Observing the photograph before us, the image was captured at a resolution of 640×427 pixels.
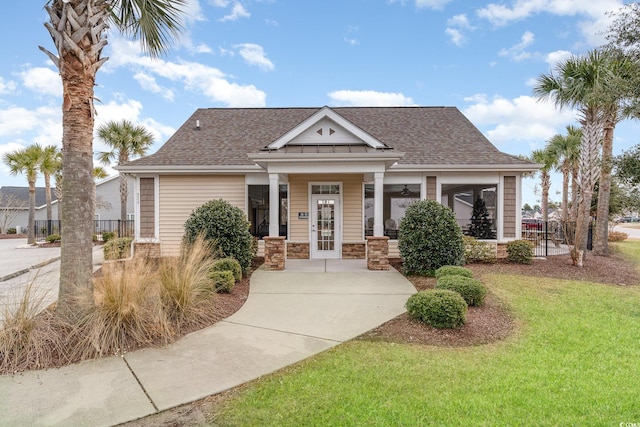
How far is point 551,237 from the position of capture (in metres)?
17.2

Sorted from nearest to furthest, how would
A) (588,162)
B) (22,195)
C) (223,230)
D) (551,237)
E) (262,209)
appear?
(223,230) → (588,162) → (262,209) → (551,237) → (22,195)

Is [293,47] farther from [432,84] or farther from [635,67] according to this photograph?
[635,67]

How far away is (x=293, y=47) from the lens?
12.9 m

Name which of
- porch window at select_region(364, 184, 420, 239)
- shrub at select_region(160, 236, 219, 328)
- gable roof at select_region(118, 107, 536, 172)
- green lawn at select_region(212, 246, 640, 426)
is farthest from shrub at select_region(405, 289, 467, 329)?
porch window at select_region(364, 184, 420, 239)

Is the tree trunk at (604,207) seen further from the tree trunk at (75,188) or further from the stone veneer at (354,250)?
the tree trunk at (75,188)

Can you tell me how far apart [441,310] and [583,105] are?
35.7 feet

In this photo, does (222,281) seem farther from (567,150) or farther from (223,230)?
(567,150)

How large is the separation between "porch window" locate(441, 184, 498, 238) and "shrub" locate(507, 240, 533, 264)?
1.04m

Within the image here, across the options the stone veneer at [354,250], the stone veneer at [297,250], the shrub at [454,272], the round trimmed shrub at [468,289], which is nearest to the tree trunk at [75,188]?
the round trimmed shrub at [468,289]

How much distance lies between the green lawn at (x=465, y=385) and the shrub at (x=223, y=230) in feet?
16.2

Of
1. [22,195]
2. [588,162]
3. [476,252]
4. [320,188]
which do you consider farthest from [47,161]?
[588,162]

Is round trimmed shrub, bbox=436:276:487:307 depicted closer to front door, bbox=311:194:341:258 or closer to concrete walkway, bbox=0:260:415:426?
concrete walkway, bbox=0:260:415:426

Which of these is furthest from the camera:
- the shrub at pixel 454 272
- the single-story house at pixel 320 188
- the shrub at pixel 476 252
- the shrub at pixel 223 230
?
the single-story house at pixel 320 188

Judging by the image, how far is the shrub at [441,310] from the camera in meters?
4.95
